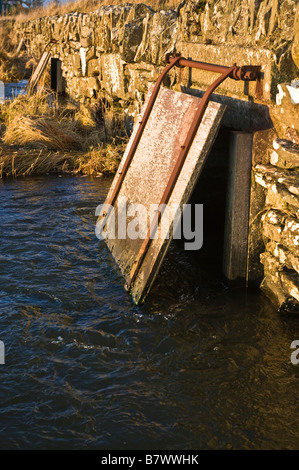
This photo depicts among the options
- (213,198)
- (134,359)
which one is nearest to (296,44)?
(213,198)

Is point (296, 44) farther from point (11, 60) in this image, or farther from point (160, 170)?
point (11, 60)

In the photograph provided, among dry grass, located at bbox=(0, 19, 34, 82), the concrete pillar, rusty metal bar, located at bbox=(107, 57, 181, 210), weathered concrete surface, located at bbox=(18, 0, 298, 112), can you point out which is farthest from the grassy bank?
dry grass, located at bbox=(0, 19, 34, 82)

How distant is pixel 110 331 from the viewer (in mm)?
3803

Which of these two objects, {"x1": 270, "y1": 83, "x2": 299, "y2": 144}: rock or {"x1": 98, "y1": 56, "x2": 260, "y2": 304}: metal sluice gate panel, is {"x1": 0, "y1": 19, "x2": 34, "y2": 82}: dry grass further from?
{"x1": 270, "y1": 83, "x2": 299, "y2": 144}: rock

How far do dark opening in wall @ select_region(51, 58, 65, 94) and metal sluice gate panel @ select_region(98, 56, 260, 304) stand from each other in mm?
6104

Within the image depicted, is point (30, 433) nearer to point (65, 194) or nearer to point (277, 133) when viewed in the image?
point (277, 133)

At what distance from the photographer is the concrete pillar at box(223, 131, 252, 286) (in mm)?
4168

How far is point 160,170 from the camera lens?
4418 millimetres

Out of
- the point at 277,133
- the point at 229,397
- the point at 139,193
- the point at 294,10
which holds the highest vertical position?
the point at 294,10

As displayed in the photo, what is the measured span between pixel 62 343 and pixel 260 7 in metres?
3.02

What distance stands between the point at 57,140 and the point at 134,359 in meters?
5.41

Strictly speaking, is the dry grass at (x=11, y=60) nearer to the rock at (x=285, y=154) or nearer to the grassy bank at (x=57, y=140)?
the grassy bank at (x=57, y=140)

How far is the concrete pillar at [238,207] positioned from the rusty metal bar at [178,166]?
1.10 ft

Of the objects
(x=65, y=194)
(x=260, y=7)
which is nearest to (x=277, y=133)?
(x=260, y=7)
